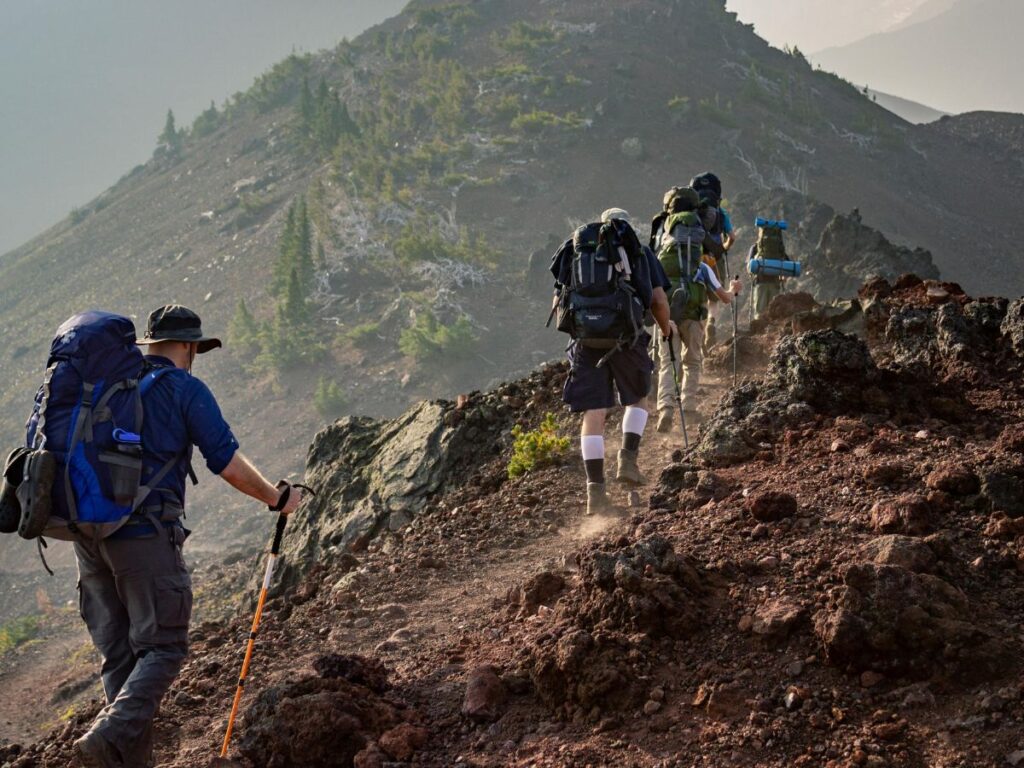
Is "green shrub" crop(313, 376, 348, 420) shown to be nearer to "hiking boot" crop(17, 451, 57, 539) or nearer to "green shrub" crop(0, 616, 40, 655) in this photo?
"green shrub" crop(0, 616, 40, 655)

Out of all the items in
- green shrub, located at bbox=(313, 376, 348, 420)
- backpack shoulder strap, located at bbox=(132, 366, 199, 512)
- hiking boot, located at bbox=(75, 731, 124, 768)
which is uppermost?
backpack shoulder strap, located at bbox=(132, 366, 199, 512)

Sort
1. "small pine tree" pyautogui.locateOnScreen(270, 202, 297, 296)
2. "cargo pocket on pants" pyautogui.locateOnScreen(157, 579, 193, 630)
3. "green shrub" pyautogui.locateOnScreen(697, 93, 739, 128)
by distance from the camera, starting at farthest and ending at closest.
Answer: "green shrub" pyautogui.locateOnScreen(697, 93, 739, 128) → "small pine tree" pyautogui.locateOnScreen(270, 202, 297, 296) → "cargo pocket on pants" pyautogui.locateOnScreen(157, 579, 193, 630)

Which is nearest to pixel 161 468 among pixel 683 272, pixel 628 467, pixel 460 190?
pixel 628 467

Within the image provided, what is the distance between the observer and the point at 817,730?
355 cm

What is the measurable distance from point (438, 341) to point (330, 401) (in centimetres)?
528

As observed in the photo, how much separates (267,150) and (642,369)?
73.4 m

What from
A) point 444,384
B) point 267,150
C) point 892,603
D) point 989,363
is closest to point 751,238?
point 444,384

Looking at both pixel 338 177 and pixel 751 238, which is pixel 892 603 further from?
pixel 338 177

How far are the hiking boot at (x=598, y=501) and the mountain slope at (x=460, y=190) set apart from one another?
30.6m

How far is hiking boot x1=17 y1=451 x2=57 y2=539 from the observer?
399 cm

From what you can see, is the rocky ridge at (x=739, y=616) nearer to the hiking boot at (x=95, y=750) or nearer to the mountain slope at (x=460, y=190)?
the hiking boot at (x=95, y=750)

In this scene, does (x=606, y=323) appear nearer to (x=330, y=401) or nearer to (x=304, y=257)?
(x=330, y=401)

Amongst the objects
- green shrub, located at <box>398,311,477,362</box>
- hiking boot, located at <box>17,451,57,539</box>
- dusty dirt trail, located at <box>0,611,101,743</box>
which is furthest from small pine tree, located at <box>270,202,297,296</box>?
hiking boot, located at <box>17,451,57,539</box>

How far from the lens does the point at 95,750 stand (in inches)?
159
